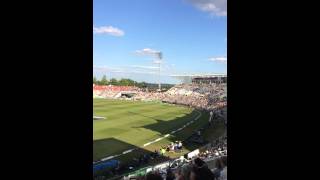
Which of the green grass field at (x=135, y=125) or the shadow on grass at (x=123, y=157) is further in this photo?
the green grass field at (x=135, y=125)

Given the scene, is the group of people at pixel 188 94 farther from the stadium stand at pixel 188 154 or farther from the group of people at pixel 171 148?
the group of people at pixel 171 148

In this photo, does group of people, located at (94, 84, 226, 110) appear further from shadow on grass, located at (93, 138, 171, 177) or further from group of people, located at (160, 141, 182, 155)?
shadow on grass, located at (93, 138, 171, 177)

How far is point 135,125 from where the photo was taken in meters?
16.0

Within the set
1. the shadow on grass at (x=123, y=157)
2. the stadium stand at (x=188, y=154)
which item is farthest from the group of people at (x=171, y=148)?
the shadow on grass at (x=123, y=157)

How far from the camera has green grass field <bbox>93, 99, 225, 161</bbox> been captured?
11812 millimetres

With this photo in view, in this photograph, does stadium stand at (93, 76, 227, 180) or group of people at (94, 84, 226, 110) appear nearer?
stadium stand at (93, 76, 227, 180)

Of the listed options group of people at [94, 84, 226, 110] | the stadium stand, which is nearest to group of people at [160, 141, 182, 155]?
the stadium stand

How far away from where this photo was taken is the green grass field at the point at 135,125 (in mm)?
11812

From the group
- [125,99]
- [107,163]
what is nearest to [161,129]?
[107,163]
